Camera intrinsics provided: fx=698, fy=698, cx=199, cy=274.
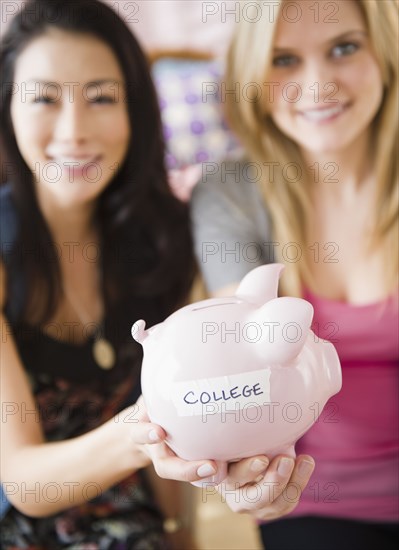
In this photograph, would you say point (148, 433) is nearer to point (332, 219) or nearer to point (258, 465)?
point (258, 465)

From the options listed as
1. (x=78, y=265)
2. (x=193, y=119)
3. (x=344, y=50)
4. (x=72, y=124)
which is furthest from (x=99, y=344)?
(x=193, y=119)

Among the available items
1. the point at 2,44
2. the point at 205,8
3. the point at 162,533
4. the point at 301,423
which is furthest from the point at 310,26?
the point at 205,8

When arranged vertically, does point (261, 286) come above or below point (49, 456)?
above

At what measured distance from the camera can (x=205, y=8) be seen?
1.90 meters

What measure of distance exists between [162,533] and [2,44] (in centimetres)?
82

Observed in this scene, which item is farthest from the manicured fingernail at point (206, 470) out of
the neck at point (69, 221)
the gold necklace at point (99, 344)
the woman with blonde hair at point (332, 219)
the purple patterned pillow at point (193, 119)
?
the purple patterned pillow at point (193, 119)

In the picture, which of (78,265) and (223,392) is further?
(78,265)

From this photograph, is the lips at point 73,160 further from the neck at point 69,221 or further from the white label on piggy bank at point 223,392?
the white label on piggy bank at point 223,392

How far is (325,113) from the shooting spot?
3.44ft

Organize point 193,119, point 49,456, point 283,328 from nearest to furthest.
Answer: point 283,328, point 49,456, point 193,119

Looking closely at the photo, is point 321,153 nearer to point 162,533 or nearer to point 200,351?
point 200,351

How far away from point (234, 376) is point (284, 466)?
5.5 inches

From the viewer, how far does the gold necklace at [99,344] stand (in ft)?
3.77

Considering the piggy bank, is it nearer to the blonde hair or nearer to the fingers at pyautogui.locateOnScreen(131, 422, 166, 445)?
the fingers at pyautogui.locateOnScreen(131, 422, 166, 445)
